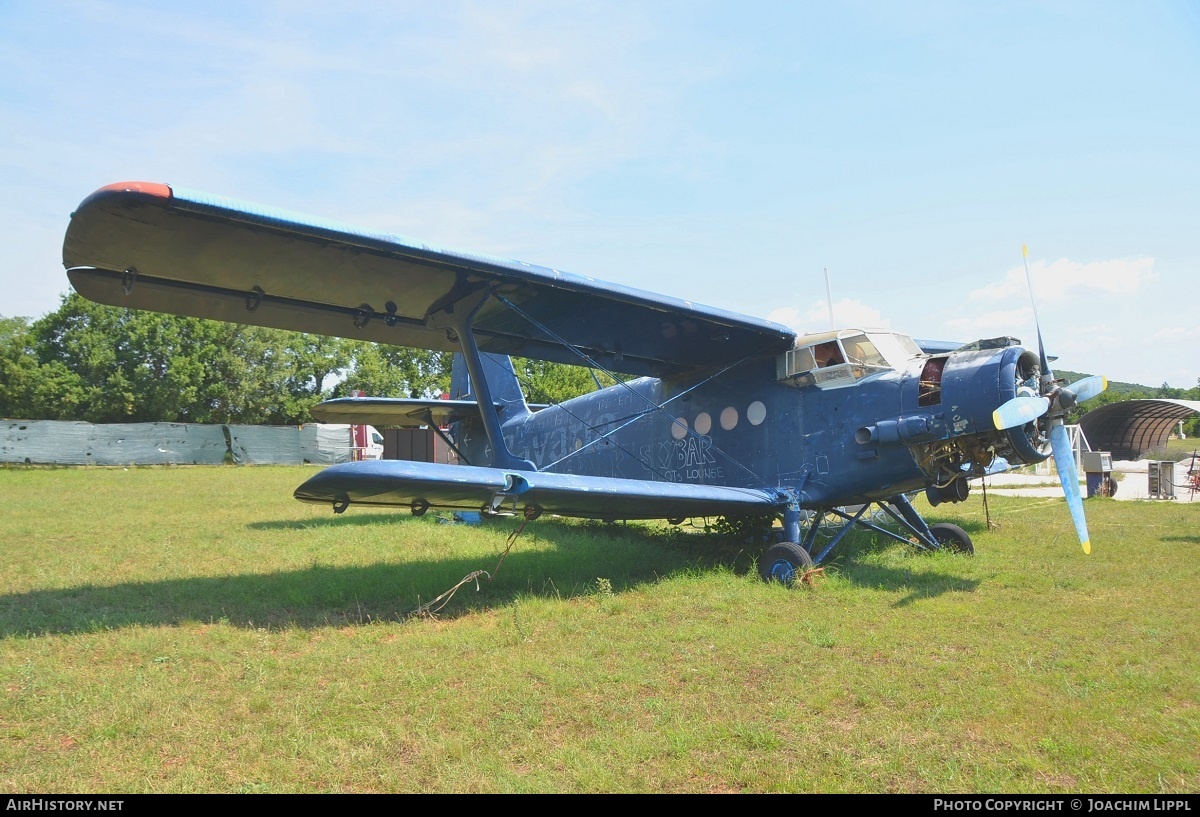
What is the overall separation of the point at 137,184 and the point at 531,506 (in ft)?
13.8

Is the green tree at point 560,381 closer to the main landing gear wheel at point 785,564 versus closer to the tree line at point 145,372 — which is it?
the tree line at point 145,372

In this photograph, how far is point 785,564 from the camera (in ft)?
26.4

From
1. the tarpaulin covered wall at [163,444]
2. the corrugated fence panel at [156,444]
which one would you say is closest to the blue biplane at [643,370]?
the tarpaulin covered wall at [163,444]

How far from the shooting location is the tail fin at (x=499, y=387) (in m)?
14.1

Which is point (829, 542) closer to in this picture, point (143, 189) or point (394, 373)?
point (143, 189)

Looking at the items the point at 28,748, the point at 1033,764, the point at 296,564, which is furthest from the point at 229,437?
the point at 1033,764

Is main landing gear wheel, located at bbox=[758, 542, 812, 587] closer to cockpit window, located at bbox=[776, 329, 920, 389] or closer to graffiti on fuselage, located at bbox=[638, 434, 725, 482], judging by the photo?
graffiti on fuselage, located at bbox=[638, 434, 725, 482]

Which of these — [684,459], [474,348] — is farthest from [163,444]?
[684,459]

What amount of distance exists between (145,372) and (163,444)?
26.6 ft

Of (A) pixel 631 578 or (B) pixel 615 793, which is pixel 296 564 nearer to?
(A) pixel 631 578

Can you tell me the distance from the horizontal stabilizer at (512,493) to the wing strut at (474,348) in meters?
1.35

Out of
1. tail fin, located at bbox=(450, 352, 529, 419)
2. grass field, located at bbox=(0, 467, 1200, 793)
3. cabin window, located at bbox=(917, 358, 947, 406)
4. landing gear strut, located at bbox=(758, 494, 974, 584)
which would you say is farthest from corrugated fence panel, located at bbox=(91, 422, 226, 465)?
cabin window, located at bbox=(917, 358, 947, 406)

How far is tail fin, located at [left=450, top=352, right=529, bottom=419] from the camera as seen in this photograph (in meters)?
14.1

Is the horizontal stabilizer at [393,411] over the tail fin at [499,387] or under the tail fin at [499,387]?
under
